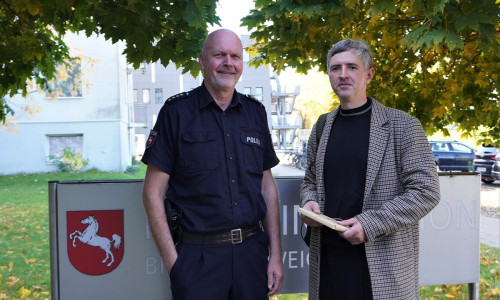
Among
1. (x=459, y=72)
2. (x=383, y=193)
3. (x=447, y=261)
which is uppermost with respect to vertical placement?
(x=459, y=72)

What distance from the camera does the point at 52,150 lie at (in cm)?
2261

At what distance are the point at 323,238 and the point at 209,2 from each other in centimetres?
162

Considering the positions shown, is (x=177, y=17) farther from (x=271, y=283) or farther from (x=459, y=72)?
(x=459, y=72)

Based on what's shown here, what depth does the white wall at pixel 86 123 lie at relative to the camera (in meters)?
22.2

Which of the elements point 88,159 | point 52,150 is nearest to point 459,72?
point 88,159

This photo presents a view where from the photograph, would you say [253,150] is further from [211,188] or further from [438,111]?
[438,111]

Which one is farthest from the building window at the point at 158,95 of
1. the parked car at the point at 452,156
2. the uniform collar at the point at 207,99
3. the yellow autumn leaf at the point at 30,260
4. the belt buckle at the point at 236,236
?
the belt buckle at the point at 236,236

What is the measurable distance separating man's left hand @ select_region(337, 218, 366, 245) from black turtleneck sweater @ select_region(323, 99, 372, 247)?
13 centimetres

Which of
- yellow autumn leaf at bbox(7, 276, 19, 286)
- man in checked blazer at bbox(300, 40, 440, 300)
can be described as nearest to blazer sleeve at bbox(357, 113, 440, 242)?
man in checked blazer at bbox(300, 40, 440, 300)

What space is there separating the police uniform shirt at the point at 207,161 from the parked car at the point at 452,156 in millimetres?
20446

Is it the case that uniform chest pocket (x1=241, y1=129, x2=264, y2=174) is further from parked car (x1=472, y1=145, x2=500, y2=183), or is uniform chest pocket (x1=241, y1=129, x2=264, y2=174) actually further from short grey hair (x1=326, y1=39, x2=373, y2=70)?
parked car (x1=472, y1=145, x2=500, y2=183)

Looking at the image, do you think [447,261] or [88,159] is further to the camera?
[88,159]

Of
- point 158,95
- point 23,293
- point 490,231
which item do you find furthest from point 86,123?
point 490,231

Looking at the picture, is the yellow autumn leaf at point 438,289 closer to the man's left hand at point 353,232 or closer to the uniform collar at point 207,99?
the man's left hand at point 353,232
